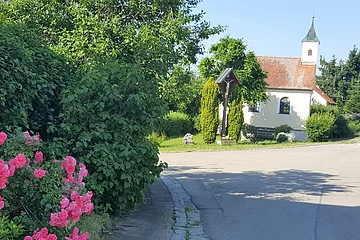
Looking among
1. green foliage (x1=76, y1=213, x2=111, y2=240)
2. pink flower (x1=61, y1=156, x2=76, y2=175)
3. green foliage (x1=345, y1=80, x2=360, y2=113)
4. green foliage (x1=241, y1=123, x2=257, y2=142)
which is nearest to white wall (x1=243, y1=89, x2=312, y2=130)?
green foliage (x1=241, y1=123, x2=257, y2=142)

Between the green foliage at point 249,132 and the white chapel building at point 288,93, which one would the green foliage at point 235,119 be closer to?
the green foliage at point 249,132

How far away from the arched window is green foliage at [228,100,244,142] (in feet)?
50.7

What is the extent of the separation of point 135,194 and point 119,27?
372 centimetres

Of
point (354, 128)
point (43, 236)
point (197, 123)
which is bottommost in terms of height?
point (43, 236)

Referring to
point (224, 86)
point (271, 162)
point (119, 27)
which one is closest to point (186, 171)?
point (271, 162)

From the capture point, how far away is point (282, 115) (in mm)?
37438

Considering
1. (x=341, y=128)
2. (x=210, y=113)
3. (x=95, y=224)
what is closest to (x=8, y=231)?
(x=95, y=224)

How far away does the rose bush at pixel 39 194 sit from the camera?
298 cm

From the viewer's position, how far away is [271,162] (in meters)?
15.1

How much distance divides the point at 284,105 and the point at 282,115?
96 centimetres

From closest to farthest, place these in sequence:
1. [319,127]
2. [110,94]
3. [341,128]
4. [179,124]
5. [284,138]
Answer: [110,94], [284,138], [319,127], [179,124], [341,128]

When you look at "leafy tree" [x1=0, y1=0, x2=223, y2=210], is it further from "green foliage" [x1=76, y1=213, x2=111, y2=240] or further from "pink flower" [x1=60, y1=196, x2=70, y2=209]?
"pink flower" [x1=60, y1=196, x2=70, y2=209]

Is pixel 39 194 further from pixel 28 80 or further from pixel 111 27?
pixel 111 27

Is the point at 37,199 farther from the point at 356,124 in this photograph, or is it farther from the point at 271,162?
the point at 356,124
